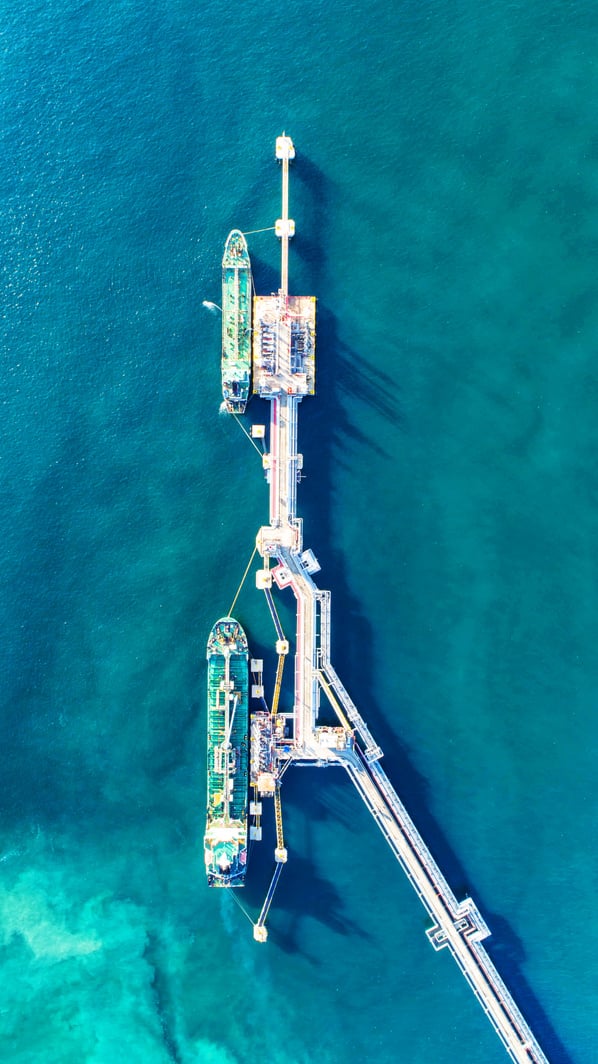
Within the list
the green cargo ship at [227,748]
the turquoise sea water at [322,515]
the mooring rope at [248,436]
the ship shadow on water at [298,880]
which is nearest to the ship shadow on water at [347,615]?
the turquoise sea water at [322,515]

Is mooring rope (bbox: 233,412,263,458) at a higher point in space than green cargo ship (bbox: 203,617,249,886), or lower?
higher

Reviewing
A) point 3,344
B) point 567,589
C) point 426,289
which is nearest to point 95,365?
point 3,344

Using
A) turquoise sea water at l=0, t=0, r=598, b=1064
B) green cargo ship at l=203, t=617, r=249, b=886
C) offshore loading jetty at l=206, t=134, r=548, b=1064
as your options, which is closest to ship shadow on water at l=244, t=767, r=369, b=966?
turquoise sea water at l=0, t=0, r=598, b=1064

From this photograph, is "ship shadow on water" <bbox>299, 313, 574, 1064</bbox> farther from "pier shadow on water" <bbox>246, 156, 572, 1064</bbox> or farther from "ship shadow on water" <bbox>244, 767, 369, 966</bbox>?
"ship shadow on water" <bbox>244, 767, 369, 966</bbox>

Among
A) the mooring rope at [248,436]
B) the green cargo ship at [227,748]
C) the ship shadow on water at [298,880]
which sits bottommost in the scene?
the ship shadow on water at [298,880]

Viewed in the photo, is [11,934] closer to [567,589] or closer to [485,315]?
[567,589]

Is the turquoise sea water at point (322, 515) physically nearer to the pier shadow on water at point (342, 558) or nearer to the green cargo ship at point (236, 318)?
the pier shadow on water at point (342, 558)
